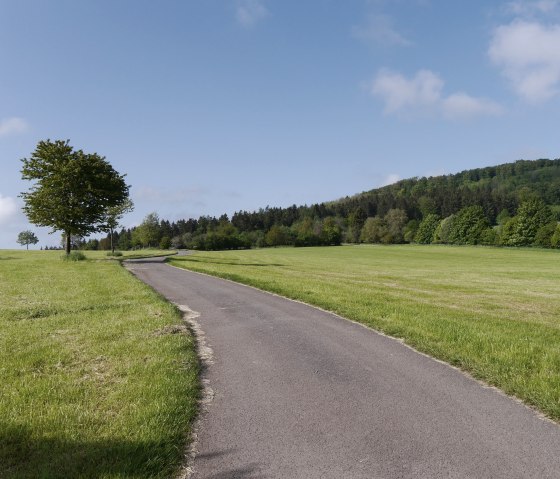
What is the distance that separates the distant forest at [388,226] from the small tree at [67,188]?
79.4 metres

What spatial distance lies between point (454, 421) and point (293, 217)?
18746 centimetres

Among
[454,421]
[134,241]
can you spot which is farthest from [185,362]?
[134,241]

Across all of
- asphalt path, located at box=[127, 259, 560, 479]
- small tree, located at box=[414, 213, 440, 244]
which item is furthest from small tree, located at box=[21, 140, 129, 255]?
small tree, located at box=[414, 213, 440, 244]

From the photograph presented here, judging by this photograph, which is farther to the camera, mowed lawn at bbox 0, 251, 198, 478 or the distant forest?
the distant forest

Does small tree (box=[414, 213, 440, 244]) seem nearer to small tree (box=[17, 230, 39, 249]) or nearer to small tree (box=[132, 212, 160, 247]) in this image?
small tree (box=[132, 212, 160, 247])

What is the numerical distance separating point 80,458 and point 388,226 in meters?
161

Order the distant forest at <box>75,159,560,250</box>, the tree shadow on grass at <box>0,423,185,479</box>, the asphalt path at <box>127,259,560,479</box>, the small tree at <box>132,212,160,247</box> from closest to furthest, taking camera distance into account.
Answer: the tree shadow on grass at <box>0,423,185,479</box>
the asphalt path at <box>127,259,560,479</box>
the distant forest at <box>75,159,560,250</box>
the small tree at <box>132,212,160,247</box>

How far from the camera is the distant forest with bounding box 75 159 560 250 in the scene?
10538 centimetres

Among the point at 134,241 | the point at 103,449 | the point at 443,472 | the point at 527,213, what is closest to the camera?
the point at 443,472

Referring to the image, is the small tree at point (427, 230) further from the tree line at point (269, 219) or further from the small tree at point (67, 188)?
the small tree at point (67, 188)

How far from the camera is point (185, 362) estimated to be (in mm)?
8102

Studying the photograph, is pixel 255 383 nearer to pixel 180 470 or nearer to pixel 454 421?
pixel 180 470

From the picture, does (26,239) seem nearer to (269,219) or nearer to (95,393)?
(269,219)

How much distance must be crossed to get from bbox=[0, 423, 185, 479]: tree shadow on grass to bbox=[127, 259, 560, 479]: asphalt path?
48 cm
